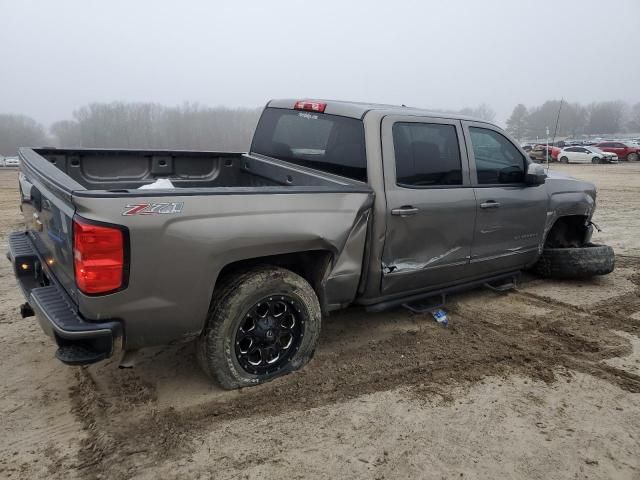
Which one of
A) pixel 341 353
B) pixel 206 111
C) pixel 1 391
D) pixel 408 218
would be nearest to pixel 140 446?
pixel 1 391

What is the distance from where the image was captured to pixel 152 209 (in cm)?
255

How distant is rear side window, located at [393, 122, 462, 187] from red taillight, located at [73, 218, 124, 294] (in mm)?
2013

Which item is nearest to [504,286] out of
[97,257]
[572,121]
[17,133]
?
[97,257]

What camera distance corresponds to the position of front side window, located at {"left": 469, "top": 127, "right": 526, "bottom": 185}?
4266 mm

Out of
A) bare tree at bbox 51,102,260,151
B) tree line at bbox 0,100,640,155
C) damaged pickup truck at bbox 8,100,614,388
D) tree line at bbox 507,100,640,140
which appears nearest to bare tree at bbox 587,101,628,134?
tree line at bbox 507,100,640,140

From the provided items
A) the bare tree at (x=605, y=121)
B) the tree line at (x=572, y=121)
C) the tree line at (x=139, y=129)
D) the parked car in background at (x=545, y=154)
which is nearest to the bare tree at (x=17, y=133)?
the tree line at (x=139, y=129)

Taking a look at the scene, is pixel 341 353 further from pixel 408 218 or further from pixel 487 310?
pixel 487 310

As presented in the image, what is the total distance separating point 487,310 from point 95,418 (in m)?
3.38

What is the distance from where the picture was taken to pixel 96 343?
101 inches

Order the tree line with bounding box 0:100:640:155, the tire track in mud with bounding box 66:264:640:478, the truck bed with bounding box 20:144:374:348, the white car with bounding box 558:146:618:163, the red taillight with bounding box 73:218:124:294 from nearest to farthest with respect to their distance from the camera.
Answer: the red taillight with bounding box 73:218:124:294 < the truck bed with bounding box 20:144:374:348 < the tire track in mud with bounding box 66:264:640:478 < the white car with bounding box 558:146:618:163 < the tree line with bounding box 0:100:640:155

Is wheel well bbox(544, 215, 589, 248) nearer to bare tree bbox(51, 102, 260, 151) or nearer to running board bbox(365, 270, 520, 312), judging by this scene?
running board bbox(365, 270, 520, 312)

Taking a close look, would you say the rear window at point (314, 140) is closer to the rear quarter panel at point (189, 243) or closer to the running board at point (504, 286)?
the rear quarter panel at point (189, 243)

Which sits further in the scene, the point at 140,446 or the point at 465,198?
the point at 465,198

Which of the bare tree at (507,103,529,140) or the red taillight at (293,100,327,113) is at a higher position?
the bare tree at (507,103,529,140)
